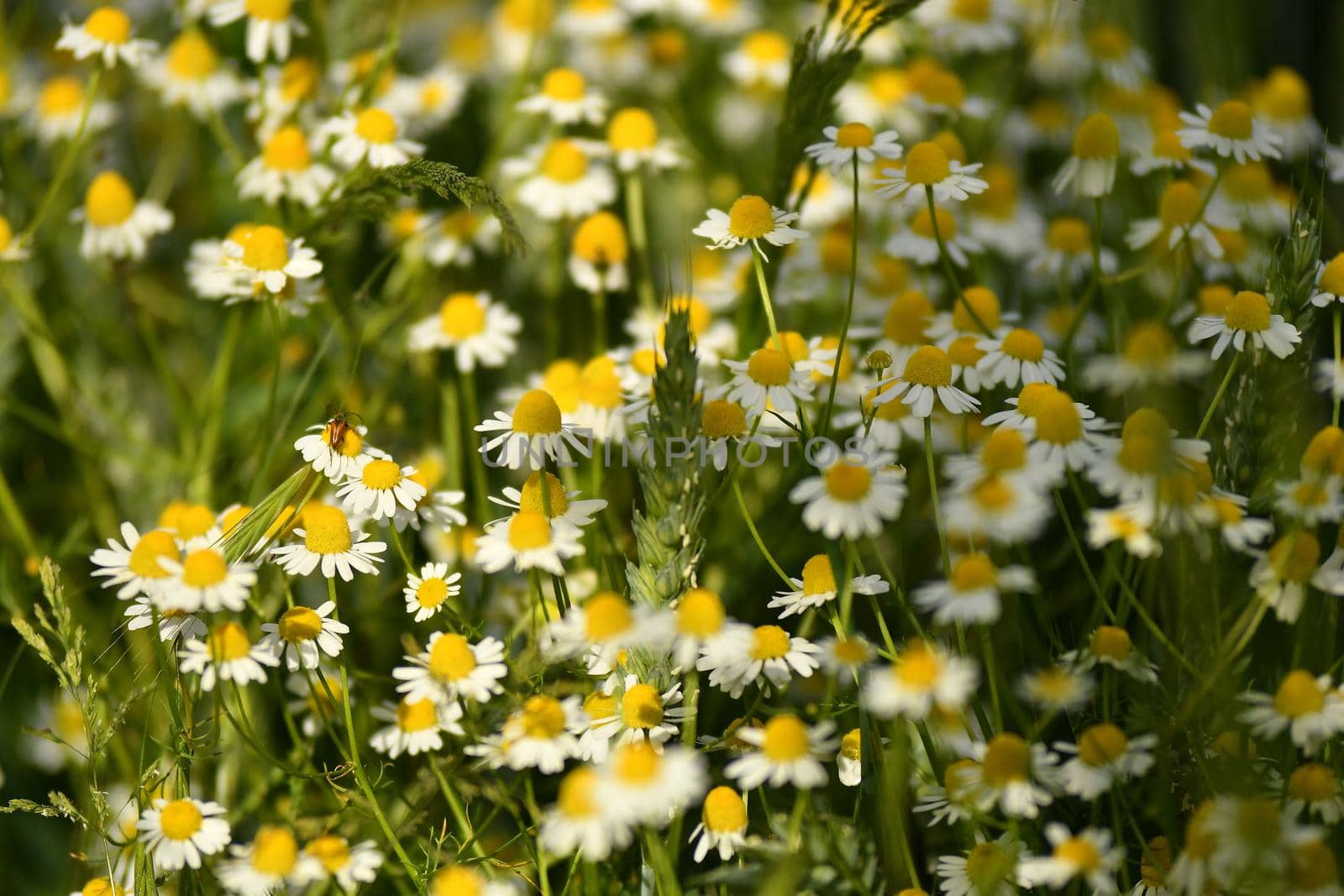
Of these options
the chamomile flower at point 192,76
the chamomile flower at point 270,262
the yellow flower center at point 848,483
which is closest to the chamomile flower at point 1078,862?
the yellow flower center at point 848,483

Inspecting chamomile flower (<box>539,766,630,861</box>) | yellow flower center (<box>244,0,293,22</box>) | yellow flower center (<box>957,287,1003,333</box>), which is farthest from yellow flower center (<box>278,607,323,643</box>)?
yellow flower center (<box>244,0,293,22</box>)

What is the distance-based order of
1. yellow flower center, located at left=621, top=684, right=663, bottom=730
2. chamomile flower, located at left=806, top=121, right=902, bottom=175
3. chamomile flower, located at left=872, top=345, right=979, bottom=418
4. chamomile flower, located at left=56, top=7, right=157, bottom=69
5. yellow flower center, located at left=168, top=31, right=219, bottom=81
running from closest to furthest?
1. yellow flower center, located at left=621, top=684, right=663, bottom=730
2. chamomile flower, located at left=872, top=345, right=979, bottom=418
3. chamomile flower, located at left=806, top=121, right=902, bottom=175
4. chamomile flower, located at left=56, top=7, right=157, bottom=69
5. yellow flower center, located at left=168, top=31, right=219, bottom=81

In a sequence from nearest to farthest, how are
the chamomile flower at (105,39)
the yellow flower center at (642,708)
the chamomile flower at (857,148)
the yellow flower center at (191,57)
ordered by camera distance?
the yellow flower center at (642,708) < the chamomile flower at (857,148) < the chamomile flower at (105,39) < the yellow flower center at (191,57)

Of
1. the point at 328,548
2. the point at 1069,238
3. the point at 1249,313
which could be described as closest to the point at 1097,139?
the point at 1069,238

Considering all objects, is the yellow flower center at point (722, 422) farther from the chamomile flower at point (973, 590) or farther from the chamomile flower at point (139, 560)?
the chamomile flower at point (139, 560)

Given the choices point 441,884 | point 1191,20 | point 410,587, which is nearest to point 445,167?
point 410,587

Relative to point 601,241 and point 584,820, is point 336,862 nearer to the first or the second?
point 584,820

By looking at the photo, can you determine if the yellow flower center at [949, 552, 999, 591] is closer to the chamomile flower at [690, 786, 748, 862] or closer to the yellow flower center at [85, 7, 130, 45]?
the chamomile flower at [690, 786, 748, 862]
